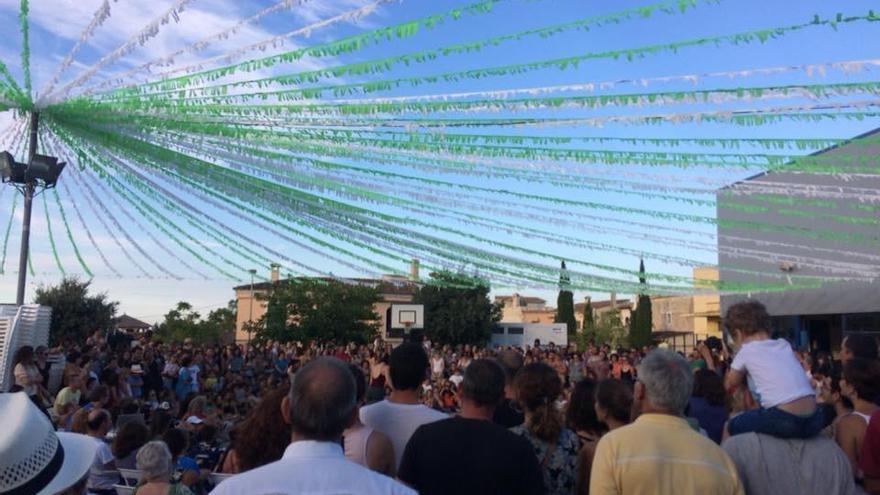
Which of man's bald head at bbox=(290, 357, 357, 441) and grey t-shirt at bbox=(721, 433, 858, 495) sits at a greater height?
man's bald head at bbox=(290, 357, 357, 441)

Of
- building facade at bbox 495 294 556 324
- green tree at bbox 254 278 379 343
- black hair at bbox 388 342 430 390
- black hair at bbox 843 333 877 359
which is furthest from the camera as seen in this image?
building facade at bbox 495 294 556 324

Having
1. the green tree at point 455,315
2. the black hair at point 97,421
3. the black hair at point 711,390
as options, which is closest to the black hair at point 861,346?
Result: the black hair at point 711,390

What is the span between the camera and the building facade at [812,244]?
920 centimetres

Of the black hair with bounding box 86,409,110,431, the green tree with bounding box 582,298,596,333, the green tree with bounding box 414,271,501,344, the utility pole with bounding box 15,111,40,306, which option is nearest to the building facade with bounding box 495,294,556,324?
the green tree with bounding box 582,298,596,333

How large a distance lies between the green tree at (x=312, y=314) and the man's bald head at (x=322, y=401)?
3940 centimetres

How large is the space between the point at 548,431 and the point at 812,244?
49.7 ft

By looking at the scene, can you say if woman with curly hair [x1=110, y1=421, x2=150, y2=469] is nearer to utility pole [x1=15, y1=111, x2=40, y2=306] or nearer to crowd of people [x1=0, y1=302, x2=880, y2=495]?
crowd of people [x1=0, y1=302, x2=880, y2=495]

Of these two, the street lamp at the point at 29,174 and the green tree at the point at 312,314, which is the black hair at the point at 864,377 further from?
the green tree at the point at 312,314

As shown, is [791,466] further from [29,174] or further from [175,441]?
[29,174]

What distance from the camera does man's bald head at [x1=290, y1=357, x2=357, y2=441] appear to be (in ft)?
6.61

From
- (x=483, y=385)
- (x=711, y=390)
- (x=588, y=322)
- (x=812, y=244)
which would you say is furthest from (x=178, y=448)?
(x=588, y=322)

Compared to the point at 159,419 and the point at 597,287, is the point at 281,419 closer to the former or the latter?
the point at 159,419

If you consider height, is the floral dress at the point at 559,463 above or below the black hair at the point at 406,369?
below

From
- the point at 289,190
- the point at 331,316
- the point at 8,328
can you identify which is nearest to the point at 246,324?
the point at 331,316
